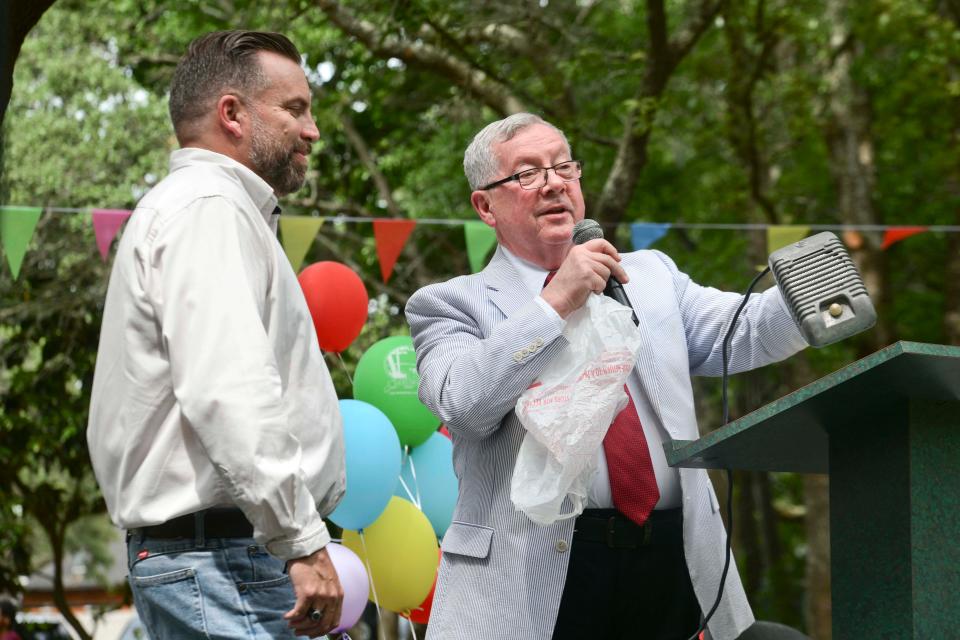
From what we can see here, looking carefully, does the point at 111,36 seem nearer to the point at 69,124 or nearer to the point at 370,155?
the point at 69,124

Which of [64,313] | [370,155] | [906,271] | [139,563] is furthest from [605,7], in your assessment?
[139,563]

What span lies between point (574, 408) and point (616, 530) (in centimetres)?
29

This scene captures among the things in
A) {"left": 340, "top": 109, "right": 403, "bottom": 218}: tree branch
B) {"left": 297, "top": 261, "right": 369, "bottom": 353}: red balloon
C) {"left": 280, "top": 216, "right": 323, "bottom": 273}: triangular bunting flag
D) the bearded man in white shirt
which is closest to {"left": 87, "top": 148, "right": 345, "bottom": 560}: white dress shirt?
the bearded man in white shirt

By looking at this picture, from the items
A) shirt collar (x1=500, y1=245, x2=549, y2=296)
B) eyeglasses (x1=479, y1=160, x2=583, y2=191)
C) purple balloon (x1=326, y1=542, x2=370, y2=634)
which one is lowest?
purple balloon (x1=326, y1=542, x2=370, y2=634)

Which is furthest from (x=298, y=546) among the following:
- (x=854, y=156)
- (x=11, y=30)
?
(x=854, y=156)

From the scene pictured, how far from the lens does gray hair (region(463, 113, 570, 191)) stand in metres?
2.95

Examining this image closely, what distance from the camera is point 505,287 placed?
2.82 meters

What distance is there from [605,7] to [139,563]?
1155cm

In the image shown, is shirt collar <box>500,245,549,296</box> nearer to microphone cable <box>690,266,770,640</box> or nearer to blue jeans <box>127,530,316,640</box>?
microphone cable <box>690,266,770,640</box>

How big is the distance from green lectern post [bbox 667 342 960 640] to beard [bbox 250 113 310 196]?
101 centimetres

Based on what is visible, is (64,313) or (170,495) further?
(64,313)

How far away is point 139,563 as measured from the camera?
2.19 m

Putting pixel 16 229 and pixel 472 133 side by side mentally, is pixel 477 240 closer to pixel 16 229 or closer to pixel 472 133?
pixel 16 229

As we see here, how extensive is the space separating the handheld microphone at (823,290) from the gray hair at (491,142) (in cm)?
92
